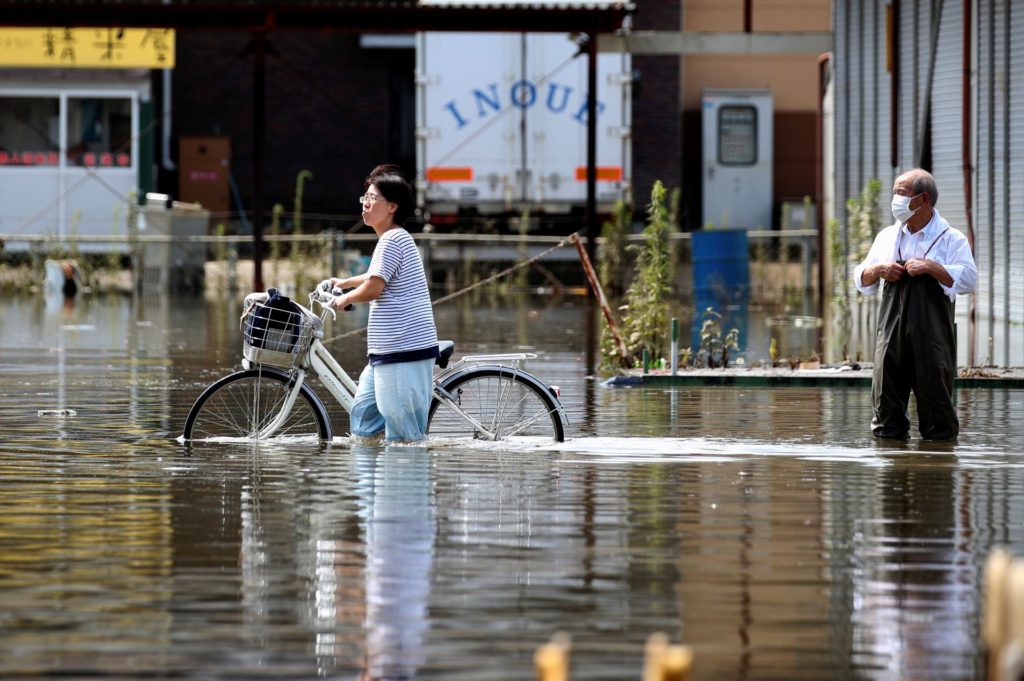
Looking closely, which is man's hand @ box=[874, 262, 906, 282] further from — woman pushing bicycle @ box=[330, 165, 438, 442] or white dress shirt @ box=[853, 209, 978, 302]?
woman pushing bicycle @ box=[330, 165, 438, 442]

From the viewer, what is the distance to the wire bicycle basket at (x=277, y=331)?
408 inches

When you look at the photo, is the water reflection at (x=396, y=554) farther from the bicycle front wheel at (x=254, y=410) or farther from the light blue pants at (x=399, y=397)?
the bicycle front wheel at (x=254, y=410)

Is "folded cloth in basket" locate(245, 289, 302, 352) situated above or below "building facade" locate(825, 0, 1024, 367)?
below

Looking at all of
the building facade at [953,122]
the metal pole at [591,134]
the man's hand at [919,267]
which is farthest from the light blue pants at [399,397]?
the metal pole at [591,134]

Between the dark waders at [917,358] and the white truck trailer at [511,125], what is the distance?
21.9m

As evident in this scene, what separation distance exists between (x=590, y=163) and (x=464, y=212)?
638cm

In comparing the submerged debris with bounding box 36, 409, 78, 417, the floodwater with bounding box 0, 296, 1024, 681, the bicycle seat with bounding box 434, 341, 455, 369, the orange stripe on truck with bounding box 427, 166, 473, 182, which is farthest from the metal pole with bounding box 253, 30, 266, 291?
the bicycle seat with bounding box 434, 341, 455, 369

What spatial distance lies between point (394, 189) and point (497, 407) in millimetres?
1341

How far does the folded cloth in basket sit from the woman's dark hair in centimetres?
76

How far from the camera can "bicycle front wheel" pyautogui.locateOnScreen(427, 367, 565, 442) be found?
10.4m

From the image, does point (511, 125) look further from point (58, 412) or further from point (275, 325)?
point (275, 325)

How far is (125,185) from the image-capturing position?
37.5m

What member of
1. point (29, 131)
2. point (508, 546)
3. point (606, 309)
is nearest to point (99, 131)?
point (29, 131)

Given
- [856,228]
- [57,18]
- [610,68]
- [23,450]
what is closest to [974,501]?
[23,450]
